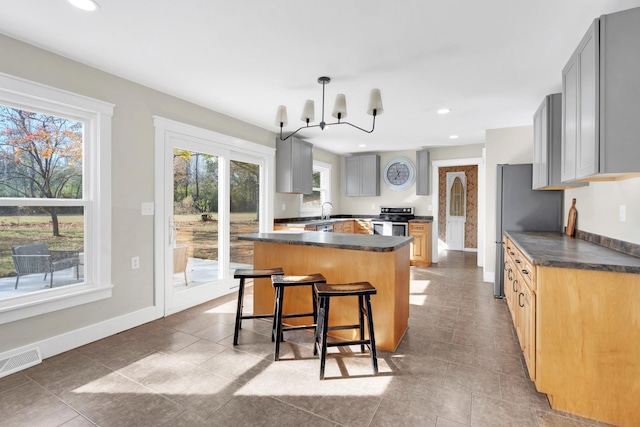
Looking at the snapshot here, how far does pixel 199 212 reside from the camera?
384cm

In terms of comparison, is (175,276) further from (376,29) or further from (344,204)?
(344,204)

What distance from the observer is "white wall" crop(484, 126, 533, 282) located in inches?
179

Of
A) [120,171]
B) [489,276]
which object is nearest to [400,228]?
[489,276]

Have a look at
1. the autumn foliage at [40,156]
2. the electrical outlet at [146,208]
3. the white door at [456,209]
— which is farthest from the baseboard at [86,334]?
the white door at [456,209]

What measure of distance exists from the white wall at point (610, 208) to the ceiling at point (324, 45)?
105 centimetres

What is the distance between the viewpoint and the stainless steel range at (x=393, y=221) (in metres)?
6.19

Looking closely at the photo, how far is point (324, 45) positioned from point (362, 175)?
4.75 m

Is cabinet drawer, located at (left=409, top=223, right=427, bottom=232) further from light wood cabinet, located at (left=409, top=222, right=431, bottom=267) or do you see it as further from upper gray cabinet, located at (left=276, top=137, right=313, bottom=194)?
upper gray cabinet, located at (left=276, top=137, right=313, bottom=194)

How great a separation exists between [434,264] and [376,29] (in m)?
4.92

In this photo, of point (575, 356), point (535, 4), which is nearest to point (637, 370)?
point (575, 356)

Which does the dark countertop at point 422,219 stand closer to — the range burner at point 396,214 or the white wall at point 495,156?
the range burner at point 396,214

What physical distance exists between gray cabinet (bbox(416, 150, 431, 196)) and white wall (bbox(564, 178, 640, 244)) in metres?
3.20

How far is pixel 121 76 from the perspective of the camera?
292 centimetres

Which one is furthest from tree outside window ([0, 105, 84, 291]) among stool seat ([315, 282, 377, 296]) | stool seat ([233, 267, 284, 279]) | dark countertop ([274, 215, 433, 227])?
dark countertop ([274, 215, 433, 227])
